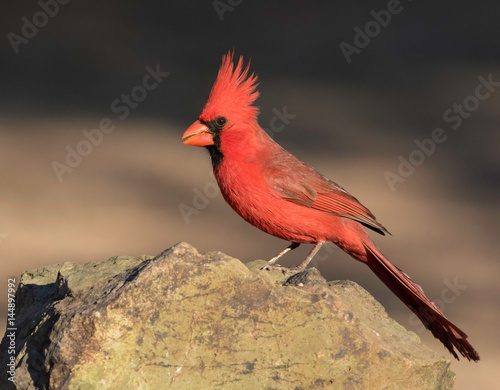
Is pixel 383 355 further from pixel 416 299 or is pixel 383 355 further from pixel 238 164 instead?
pixel 238 164

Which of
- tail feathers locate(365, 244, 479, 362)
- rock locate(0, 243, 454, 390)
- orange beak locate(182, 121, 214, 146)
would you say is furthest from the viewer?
orange beak locate(182, 121, 214, 146)

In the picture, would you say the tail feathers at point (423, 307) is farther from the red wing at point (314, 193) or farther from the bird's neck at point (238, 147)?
the bird's neck at point (238, 147)

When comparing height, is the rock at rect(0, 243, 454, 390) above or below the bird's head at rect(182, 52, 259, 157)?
below

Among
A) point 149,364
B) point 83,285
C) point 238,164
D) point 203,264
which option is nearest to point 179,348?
point 149,364

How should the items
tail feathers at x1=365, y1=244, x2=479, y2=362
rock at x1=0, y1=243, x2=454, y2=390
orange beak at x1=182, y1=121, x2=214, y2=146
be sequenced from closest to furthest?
rock at x1=0, y1=243, x2=454, y2=390 → tail feathers at x1=365, y1=244, x2=479, y2=362 → orange beak at x1=182, y1=121, x2=214, y2=146

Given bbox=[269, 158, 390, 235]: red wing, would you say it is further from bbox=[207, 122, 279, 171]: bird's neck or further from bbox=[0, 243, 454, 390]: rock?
bbox=[0, 243, 454, 390]: rock

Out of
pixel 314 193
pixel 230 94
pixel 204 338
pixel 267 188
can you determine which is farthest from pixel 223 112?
pixel 204 338

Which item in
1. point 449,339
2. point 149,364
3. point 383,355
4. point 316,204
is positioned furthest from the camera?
point 316,204

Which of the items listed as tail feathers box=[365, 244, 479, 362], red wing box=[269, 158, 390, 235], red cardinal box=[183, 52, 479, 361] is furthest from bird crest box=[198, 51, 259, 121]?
tail feathers box=[365, 244, 479, 362]

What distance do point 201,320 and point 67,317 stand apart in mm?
308

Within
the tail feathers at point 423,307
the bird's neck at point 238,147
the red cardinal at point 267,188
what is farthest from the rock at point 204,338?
the bird's neck at point 238,147

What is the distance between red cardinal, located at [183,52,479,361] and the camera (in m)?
2.44

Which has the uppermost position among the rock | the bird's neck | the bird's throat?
the bird's neck

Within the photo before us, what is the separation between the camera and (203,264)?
196 cm
